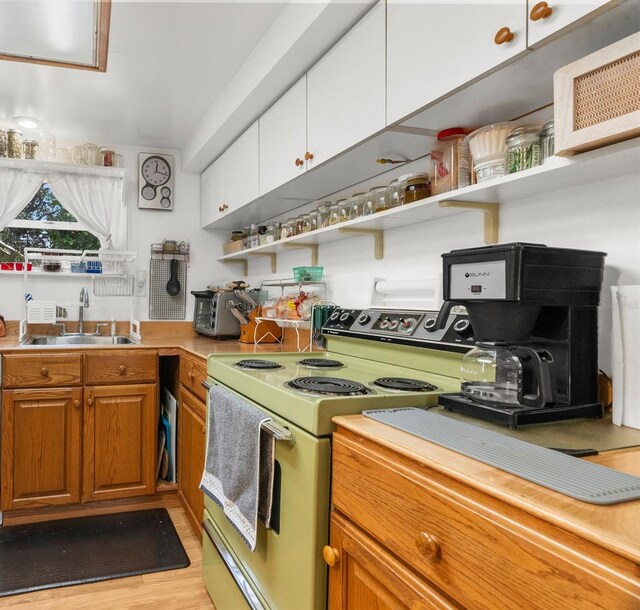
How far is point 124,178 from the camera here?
355 cm

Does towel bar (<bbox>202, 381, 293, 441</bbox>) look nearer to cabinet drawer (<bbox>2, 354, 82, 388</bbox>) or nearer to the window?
cabinet drawer (<bbox>2, 354, 82, 388</bbox>)

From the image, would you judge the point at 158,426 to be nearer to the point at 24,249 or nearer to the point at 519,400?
the point at 24,249

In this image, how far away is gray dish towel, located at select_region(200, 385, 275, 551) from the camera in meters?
1.29

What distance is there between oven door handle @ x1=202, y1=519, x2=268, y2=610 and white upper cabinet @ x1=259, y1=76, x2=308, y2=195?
1409 millimetres

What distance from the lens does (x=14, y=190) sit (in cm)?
330

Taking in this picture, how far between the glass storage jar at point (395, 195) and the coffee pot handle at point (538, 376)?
81 centimetres

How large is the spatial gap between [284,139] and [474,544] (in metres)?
1.94

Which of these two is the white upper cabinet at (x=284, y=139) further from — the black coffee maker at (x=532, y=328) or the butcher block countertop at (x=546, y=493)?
the butcher block countertop at (x=546, y=493)

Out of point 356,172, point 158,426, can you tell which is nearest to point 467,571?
point 356,172

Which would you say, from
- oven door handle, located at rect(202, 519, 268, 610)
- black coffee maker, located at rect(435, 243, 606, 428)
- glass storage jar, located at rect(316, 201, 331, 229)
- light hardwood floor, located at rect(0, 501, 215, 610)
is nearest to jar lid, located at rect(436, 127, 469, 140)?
black coffee maker, located at rect(435, 243, 606, 428)

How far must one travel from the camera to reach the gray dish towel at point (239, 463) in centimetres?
129

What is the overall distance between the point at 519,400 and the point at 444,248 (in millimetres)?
833

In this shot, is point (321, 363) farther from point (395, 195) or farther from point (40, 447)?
point (40, 447)

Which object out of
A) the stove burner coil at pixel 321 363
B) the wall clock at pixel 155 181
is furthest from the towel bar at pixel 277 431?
the wall clock at pixel 155 181
